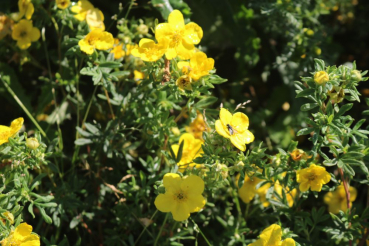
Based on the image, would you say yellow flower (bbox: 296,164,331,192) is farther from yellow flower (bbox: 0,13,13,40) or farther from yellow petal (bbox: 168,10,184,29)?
yellow flower (bbox: 0,13,13,40)

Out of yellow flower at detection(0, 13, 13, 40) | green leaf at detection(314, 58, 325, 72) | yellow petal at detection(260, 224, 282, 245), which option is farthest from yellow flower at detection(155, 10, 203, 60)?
yellow flower at detection(0, 13, 13, 40)

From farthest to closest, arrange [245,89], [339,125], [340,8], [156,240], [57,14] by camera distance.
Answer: [340,8] < [245,89] < [57,14] < [156,240] < [339,125]

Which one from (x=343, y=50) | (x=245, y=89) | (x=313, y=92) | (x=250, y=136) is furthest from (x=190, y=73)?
(x=343, y=50)

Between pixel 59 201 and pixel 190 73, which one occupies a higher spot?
pixel 190 73

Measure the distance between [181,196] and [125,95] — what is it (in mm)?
713

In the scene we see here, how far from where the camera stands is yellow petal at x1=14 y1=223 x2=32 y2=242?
158cm

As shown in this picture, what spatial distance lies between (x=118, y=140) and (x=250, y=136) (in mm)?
717

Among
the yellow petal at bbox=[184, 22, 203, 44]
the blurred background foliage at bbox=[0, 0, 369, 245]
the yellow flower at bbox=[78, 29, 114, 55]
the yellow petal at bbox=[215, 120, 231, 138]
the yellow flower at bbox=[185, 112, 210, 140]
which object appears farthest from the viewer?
the yellow flower at bbox=[185, 112, 210, 140]

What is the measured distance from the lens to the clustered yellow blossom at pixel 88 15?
6.90 ft

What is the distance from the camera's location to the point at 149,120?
1.92m

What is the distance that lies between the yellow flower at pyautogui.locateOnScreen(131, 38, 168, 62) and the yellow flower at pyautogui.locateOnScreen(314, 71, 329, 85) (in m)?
0.55

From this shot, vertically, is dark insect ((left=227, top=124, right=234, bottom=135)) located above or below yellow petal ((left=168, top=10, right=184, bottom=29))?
below

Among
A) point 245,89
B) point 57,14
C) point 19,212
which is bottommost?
point 245,89

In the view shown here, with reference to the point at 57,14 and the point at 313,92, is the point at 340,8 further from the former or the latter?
the point at 57,14
